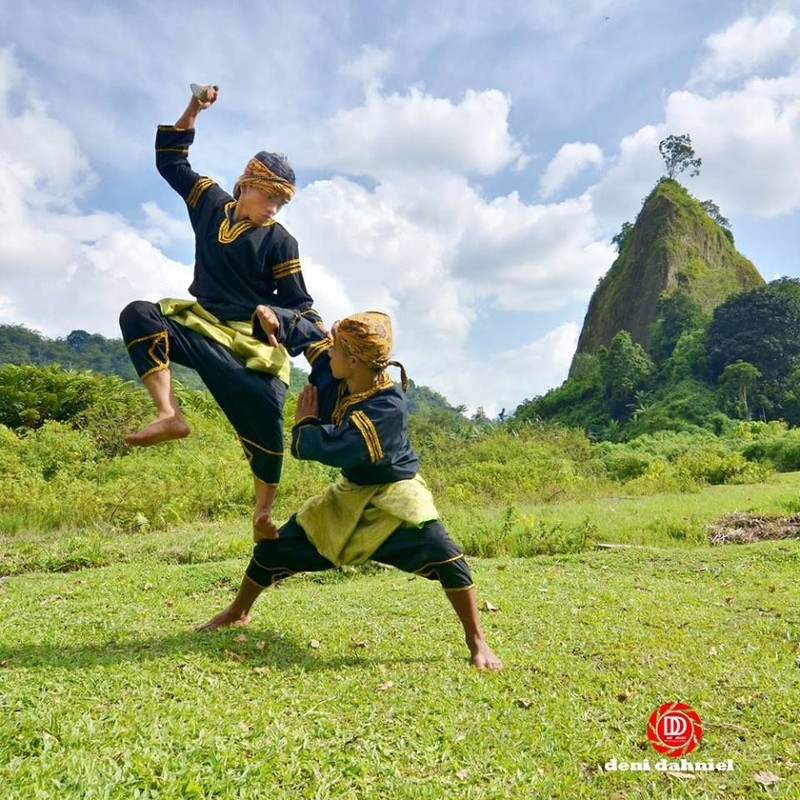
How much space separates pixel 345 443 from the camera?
3.35m

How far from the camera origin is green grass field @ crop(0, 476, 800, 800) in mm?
2400

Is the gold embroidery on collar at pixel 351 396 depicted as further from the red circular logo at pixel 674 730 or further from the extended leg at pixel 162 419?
the red circular logo at pixel 674 730

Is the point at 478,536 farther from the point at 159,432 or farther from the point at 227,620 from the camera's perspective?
the point at 159,432

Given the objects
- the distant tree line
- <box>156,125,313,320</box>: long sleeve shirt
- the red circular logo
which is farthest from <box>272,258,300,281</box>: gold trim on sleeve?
the distant tree line

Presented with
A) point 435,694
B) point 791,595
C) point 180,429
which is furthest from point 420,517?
point 791,595

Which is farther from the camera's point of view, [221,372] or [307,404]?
[307,404]

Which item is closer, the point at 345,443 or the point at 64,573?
the point at 345,443

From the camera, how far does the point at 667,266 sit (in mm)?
49812

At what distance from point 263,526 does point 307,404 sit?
2.46ft

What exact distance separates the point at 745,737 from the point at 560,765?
87 centimetres

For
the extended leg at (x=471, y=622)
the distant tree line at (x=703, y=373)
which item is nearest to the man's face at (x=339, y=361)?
the extended leg at (x=471, y=622)

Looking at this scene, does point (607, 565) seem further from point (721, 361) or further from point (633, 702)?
point (721, 361)

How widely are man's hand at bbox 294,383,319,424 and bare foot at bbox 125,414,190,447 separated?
616mm

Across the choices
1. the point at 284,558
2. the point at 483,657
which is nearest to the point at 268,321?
the point at 284,558
